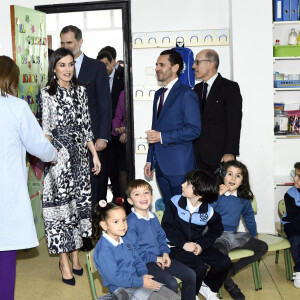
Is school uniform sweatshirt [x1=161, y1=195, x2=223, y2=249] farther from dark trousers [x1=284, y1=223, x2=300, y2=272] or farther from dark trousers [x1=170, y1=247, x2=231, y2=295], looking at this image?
dark trousers [x1=284, y1=223, x2=300, y2=272]

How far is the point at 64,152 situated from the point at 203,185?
3.57 ft

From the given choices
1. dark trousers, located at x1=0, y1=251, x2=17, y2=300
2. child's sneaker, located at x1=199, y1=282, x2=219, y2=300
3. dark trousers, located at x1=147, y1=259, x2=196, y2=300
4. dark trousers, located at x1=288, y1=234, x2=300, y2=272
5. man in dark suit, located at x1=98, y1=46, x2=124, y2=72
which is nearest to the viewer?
dark trousers, located at x1=0, y1=251, x2=17, y2=300

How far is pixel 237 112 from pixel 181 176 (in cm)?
75

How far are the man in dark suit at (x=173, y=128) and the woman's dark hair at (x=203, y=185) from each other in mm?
467

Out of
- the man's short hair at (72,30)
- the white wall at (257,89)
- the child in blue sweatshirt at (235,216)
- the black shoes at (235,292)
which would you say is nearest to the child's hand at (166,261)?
the child in blue sweatshirt at (235,216)

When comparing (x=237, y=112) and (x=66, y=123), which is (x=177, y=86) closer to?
(x=237, y=112)

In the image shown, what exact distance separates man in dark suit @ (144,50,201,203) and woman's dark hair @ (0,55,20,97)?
4.03ft

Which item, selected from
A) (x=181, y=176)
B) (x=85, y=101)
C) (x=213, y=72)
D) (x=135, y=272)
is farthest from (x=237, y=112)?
(x=135, y=272)

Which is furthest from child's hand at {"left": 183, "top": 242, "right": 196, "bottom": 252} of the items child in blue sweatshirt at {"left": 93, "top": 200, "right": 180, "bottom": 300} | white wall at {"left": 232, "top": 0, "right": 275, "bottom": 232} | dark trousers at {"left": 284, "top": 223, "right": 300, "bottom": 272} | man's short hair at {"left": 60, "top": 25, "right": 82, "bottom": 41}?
man's short hair at {"left": 60, "top": 25, "right": 82, "bottom": 41}

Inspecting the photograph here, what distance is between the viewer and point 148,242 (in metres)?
3.19

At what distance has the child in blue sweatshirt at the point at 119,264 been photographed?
2850 mm

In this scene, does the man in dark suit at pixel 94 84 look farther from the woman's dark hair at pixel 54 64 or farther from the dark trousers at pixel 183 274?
the dark trousers at pixel 183 274

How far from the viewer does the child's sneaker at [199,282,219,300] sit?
3.50 metres

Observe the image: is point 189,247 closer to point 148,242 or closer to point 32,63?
point 148,242
